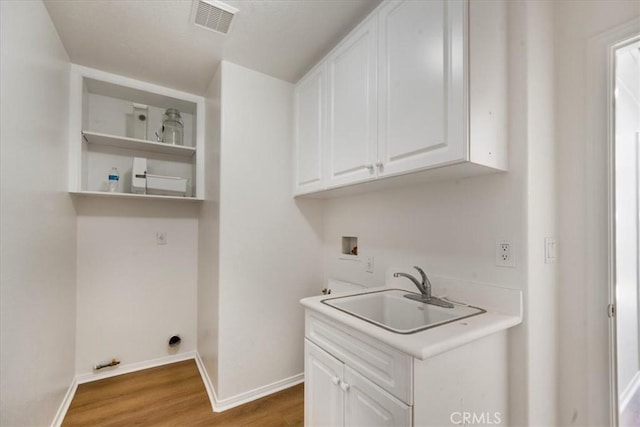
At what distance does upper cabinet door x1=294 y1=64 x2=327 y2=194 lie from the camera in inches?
74.5

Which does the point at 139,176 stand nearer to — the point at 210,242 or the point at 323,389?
the point at 210,242

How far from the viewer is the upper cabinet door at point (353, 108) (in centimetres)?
147

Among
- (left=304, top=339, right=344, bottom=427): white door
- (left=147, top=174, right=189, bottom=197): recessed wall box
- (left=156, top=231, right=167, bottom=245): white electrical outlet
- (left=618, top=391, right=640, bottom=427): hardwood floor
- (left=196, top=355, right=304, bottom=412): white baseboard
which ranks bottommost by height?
(left=196, top=355, right=304, bottom=412): white baseboard

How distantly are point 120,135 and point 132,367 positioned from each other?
1.94 meters

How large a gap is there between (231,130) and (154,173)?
1.00 m

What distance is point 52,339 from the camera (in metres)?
1.68

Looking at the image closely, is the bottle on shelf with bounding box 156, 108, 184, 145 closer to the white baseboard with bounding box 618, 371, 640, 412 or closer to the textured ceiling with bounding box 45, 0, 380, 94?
the textured ceiling with bounding box 45, 0, 380, 94

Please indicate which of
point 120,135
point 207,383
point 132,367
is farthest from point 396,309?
point 120,135

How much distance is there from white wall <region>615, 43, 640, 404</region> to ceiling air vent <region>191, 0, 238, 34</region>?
210 cm

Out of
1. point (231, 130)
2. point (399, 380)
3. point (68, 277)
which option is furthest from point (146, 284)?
point (399, 380)

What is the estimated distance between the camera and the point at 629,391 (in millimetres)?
1827

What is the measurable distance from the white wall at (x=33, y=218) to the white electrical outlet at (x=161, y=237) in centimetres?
64

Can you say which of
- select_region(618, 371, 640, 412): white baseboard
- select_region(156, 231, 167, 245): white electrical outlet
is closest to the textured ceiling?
select_region(156, 231, 167, 245): white electrical outlet

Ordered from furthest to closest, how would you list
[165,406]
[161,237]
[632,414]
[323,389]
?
1. [161,237]
2. [165,406]
3. [632,414]
4. [323,389]
